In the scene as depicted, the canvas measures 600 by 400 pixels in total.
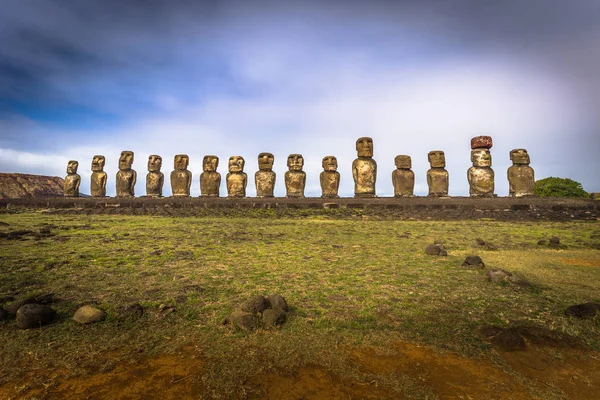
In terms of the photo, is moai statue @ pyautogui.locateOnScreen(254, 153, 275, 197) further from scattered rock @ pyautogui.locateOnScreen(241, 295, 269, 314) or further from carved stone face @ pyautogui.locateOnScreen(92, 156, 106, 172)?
scattered rock @ pyautogui.locateOnScreen(241, 295, 269, 314)

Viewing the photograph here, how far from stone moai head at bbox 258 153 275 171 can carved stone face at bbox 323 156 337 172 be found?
2352mm

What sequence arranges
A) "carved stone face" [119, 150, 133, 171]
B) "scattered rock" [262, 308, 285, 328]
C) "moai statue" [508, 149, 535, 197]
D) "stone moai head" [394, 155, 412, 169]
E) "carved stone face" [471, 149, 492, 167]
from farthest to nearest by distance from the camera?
"carved stone face" [119, 150, 133, 171], "stone moai head" [394, 155, 412, 169], "carved stone face" [471, 149, 492, 167], "moai statue" [508, 149, 535, 197], "scattered rock" [262, 308, 285, 328]

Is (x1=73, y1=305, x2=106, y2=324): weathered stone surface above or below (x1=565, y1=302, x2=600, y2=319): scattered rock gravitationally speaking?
below

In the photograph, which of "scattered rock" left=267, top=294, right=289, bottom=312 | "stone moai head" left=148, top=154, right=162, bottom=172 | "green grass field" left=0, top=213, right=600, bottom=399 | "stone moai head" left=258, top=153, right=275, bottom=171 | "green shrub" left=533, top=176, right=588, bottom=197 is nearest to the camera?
"green grass field" left=0, top=213, right=600, bottom=399

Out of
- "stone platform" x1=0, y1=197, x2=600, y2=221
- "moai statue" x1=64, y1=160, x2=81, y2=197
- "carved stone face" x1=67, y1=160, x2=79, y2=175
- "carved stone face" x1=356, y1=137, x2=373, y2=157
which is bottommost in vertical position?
"stone platform" x1=0, y1=197, x2=600, y2=221

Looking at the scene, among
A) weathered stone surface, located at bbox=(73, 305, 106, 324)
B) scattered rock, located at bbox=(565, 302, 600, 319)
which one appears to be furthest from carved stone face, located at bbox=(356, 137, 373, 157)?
weathered stone surface, located at bbox=(73, 305, 106, 324)

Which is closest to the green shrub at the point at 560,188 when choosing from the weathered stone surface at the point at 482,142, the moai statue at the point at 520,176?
the moai statue at the point at 520,176

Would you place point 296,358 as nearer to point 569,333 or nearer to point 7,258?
point 569,333

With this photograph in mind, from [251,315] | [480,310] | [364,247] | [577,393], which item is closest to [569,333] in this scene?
[480,310]

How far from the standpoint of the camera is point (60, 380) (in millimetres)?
1603

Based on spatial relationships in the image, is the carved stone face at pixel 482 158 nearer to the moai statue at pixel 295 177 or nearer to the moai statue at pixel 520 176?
the moai statue at pixel 520 176

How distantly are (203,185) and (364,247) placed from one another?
10.9 metres

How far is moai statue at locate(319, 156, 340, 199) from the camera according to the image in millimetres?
14148

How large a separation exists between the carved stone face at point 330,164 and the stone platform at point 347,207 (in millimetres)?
1786
